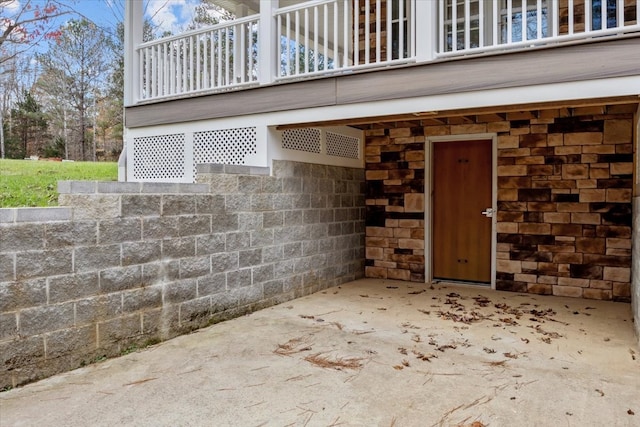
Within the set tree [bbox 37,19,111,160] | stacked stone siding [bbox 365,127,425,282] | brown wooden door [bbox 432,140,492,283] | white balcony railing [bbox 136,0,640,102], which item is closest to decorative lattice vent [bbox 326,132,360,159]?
stacked stone siding [bbox 365,127,425,282]

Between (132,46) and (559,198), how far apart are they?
587 cm

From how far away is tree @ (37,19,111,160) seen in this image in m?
11.8

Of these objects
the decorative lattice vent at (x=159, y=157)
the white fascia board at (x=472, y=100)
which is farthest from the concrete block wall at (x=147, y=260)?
the decorative lattice vent at (x=159, y=157)

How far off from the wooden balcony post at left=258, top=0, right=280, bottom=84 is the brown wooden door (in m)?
2.81

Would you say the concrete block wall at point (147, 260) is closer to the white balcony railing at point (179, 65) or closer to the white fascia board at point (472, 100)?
the white fascia board at point (472, 100)

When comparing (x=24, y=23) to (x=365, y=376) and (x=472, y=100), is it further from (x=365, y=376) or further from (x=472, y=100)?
(x=365, y=376)

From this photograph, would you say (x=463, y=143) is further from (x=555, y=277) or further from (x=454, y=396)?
(x=454, y=396)

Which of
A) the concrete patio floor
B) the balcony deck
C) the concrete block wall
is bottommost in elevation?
the concrete patio floor

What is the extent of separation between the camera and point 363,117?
4.60 m

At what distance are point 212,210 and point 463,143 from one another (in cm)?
384

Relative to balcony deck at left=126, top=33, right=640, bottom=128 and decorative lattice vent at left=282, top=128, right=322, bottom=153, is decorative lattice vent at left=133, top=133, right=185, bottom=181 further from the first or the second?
decorative lattice vent at left=282, top=128, right=322, bottom=153

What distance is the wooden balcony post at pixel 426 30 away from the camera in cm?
412

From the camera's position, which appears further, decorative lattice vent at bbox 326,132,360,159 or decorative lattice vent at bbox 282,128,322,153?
decorative lattice vent at bbox 326,132,360,159

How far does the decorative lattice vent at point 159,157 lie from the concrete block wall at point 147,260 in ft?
4.70
